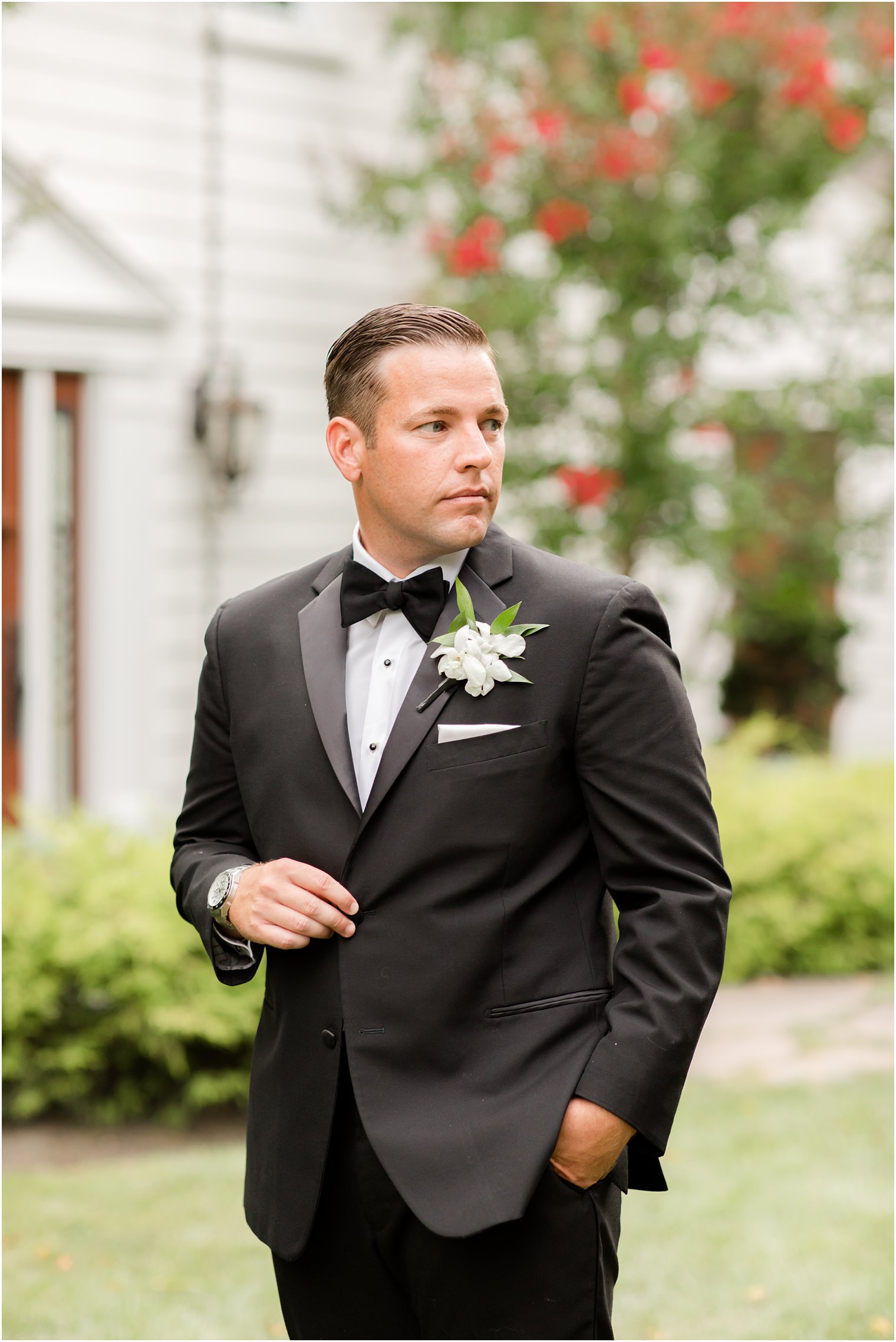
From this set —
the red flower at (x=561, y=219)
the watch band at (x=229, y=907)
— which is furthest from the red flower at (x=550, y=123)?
the watch band at (x=229, y=907)

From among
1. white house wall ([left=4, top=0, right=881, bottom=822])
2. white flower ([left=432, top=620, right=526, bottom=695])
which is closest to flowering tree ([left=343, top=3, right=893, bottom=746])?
white house wall ([left=4, top=0, right=881, bottom=822])

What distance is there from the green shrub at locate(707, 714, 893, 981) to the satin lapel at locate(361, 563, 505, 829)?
5.77 meters

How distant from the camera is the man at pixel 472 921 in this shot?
2.12 m

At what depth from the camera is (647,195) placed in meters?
8.13

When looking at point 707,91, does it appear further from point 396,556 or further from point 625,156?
point 396,556

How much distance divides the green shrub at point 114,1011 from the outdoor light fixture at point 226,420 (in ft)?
9.51

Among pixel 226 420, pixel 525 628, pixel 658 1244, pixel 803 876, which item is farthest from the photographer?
pixel 803 876

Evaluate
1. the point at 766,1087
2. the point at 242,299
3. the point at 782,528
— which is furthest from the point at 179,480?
the point at 766,1087

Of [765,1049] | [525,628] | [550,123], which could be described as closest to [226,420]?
[550,123]

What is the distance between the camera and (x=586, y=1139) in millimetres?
2098

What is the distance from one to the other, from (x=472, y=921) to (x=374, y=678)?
44 centimetres

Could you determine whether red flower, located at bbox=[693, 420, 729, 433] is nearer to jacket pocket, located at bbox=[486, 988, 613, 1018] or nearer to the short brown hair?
the short brown hair

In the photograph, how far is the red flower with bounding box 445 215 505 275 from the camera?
8.05 meters

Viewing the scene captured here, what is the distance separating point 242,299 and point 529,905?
21.9ft
